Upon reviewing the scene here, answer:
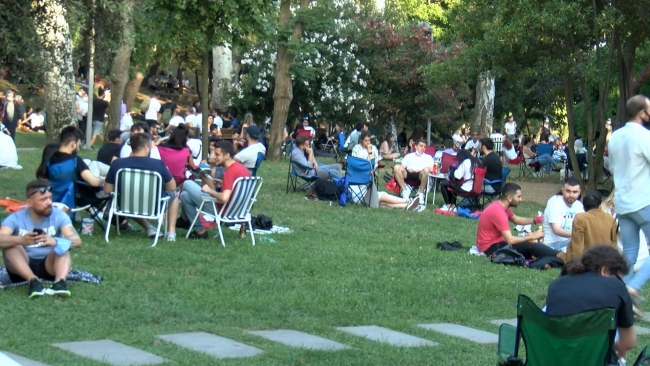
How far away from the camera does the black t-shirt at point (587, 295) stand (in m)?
Result: 5.24

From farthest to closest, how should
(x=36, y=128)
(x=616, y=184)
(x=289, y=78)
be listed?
(x=36, y=128)
(x=289, y=78)
(x=616, y=184)

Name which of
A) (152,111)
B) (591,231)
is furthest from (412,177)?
→ (152,111)

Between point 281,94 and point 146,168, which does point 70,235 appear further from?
point 281,94

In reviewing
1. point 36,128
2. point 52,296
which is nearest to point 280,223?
point 52,296

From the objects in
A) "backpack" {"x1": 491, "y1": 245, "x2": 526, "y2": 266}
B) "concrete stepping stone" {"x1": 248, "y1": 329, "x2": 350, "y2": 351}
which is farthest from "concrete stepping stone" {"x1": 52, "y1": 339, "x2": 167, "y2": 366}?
"backpack" {"x1": 491, "y1": 245, "x2": 526, "y2": 266}

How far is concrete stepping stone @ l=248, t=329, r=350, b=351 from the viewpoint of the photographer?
271 inches

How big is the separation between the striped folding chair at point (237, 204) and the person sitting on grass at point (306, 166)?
5662 mm

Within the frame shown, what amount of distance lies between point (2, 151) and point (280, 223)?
13.4 feet

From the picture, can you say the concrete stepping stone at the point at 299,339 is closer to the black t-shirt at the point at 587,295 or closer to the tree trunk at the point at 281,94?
the black t-shirt at the point at 587,295

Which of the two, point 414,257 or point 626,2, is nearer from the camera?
point 414,257

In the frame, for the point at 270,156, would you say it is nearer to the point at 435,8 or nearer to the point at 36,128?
the point at 36,128

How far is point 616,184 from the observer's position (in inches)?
311

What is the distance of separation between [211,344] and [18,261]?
2117 millimetres

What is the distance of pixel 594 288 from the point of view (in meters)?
5.30
